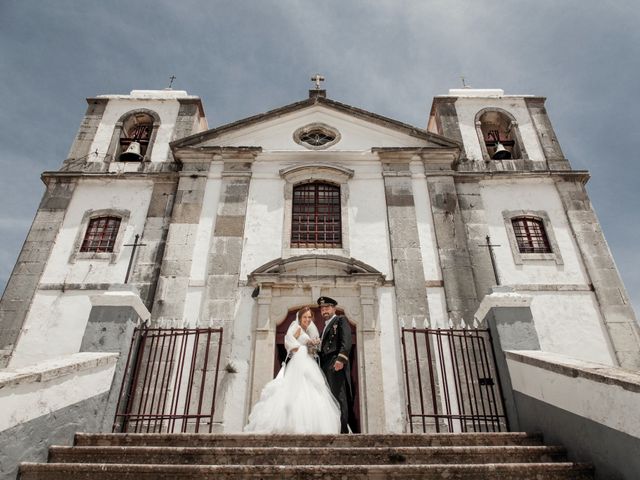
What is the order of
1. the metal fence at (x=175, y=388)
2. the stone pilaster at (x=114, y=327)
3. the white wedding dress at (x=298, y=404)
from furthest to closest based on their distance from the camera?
the metal fence at (x=175, y=388)
the stone pilaster at (x=114, y=327)
the white wedding dress at (x=298, y=404)

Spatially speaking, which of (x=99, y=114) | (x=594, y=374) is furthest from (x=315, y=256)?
(x=99, y=114)

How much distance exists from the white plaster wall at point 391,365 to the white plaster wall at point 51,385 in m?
4.49

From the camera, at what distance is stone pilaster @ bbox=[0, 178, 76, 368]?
28.8 feet

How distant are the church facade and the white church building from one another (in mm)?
36

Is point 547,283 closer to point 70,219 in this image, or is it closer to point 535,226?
point 535,226

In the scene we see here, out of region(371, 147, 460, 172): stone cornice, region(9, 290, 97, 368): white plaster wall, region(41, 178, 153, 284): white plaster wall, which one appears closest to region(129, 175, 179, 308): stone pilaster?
region(41, 178, 153, 284): white plaster wall

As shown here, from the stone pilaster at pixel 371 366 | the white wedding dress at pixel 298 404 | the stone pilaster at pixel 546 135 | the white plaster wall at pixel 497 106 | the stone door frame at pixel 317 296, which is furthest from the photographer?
the white plaster wall at pixel 497 106

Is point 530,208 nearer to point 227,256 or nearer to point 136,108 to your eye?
point 227,256

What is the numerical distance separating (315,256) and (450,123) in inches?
244

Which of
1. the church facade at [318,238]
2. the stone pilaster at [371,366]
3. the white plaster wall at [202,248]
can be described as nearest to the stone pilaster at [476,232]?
the church facade at [318,238]

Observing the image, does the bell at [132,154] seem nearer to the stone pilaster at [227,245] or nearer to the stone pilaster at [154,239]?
the stone pilaster at [154,239]

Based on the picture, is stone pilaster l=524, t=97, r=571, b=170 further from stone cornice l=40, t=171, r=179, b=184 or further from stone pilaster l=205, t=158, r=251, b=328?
stone cornice l=40, t=171, r=179, b=184

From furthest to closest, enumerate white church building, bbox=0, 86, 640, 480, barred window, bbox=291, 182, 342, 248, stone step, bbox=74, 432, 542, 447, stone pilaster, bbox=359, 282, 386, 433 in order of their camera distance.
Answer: barred window, bbox=291, 182, 342, 248, white church building, bbox=0, 86, 640, 480, stone pilaster, bbox=359, 282, 386, 433, stone step, bbox=74, 432, 542, 447

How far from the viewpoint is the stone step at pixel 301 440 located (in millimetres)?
4242
